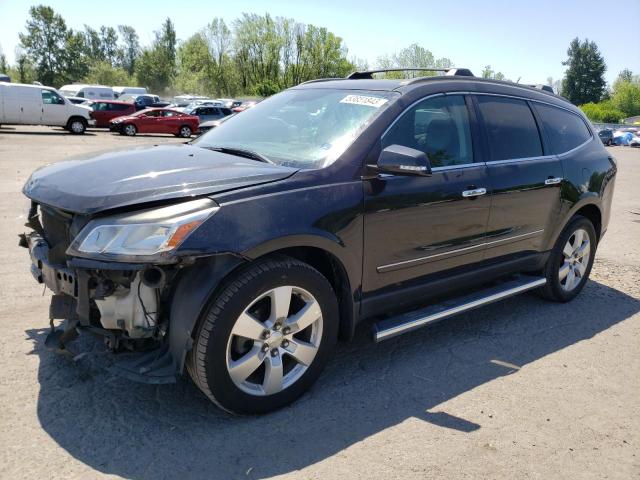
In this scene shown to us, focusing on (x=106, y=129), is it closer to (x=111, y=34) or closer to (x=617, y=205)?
(x=617, y=205)

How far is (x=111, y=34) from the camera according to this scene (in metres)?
122

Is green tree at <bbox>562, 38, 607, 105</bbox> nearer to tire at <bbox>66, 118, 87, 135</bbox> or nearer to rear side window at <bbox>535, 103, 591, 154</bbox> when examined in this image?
tire at <bbox>66, 118, 87, 135</bbox>

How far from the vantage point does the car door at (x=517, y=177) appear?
4.00m

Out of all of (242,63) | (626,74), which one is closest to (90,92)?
(242,63)

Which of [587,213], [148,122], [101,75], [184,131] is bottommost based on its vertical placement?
[587,213]

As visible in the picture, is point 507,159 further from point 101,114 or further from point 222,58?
point 222,58

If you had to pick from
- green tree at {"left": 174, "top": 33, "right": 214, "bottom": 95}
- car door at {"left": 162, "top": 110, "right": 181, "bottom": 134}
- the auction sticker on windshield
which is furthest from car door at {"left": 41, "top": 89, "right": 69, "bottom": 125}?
green tree at {"left": 174, "top": 33, "right": 214, "bottom": 95}

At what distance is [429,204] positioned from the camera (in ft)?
11.5

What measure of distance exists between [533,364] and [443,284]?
812mm

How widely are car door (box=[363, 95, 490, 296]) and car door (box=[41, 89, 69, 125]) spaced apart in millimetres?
23015

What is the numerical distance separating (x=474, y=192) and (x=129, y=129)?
23.7 m

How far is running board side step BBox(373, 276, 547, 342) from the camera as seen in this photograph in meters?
3.38

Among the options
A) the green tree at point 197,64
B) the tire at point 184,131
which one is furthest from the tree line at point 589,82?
the tire at point 184,131

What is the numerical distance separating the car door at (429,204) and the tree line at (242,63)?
63.7 meters
